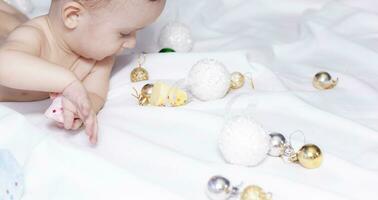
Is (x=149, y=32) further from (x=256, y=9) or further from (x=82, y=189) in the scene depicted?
(x=82, y=189)

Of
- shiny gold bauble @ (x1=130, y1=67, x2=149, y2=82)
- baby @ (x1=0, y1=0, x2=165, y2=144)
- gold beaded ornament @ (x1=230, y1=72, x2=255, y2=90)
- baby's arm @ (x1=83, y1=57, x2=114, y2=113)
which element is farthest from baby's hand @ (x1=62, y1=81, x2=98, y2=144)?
gold beaded ornament @ (x1=230, y1=72, x2=255, y2=90)

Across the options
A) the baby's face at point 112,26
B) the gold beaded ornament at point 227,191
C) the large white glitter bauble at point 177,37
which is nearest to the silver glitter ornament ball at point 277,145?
the gold beaded ornament at point 227,191

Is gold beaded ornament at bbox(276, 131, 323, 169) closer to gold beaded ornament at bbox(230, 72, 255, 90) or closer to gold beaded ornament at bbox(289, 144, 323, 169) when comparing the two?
gold beaded ornament at bbox(289, 144, 323, 169)

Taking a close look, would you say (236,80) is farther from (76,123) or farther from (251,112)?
(76,123)

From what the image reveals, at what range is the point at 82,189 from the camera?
3.13 ft

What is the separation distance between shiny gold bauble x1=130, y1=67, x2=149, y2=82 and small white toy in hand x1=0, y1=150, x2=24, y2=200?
402 millimetres

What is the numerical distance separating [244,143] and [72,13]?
44 centimetres

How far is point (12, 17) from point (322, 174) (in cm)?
81

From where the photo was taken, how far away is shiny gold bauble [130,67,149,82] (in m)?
Result: 1.32

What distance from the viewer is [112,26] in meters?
1.16

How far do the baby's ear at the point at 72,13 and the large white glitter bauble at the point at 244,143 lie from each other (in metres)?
0.38

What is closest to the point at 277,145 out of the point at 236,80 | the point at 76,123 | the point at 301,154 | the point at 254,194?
the point at 301,154

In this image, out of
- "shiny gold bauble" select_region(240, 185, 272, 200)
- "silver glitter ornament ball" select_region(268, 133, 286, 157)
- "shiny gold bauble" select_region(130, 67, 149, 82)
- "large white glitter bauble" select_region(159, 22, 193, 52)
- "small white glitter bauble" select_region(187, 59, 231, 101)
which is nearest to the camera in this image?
"shiny gold bauble" select_region(240, 185, 272, 200)

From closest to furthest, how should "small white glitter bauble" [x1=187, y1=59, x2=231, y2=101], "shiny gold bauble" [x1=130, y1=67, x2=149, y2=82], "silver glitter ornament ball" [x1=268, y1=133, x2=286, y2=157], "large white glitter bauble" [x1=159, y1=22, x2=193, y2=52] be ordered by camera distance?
"silver glitter ornament ball" [x1=268, y1=133, x2=286, y2=157] < "small white glitter bauble" [x1=187, y1=59, x2=231, y2=101] < "shiny gold bauble" [x1=130, y1=67, x2=149, y2=82] < "large white glitter bauble" [x1=159, y1=22, x2=193, y2=52]
